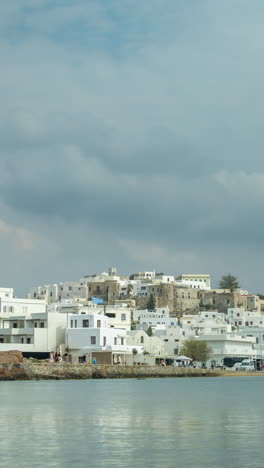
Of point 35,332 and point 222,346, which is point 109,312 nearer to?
point 222,346

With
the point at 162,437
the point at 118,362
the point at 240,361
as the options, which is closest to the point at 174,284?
the point at 240,361

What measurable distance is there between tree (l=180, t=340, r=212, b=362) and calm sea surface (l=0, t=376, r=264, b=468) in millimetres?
66828

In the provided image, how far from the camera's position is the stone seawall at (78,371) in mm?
90812

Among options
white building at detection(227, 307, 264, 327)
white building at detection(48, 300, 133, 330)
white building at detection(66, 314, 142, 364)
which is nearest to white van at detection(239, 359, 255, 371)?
white building at detection(48, 300, 133, 330)

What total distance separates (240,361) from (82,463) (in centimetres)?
10318

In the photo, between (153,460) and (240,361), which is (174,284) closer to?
(240,361)

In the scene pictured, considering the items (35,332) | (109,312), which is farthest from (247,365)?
(35,332)

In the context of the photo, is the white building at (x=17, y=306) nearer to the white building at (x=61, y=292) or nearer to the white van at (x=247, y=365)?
the white van at (x=247, y=365)

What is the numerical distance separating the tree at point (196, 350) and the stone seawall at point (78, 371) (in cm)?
721

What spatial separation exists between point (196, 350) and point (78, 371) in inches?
1079

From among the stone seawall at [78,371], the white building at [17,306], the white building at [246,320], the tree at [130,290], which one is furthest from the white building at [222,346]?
the tree at [130,290]

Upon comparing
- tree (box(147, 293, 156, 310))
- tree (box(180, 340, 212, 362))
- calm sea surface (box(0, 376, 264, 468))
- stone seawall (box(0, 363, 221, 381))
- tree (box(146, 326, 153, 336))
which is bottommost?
calm sea surface (box(0, 376, 264, 468))

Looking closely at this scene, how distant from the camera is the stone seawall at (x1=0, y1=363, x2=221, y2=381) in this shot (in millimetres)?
90812

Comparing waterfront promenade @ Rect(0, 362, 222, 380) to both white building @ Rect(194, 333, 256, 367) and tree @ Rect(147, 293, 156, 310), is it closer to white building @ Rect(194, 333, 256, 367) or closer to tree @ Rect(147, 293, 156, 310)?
white building @ Rect(194, 333, 256, 367)
